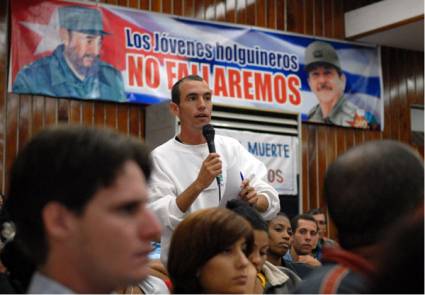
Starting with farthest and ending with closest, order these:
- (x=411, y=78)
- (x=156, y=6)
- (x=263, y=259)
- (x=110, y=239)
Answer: (x=411, y=78)
(x=156, y=6)
(x=263, y=259)
(x=110, y=239)

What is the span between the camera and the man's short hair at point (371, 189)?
5.06 feet

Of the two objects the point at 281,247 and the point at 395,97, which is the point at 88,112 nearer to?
the point at 281,247

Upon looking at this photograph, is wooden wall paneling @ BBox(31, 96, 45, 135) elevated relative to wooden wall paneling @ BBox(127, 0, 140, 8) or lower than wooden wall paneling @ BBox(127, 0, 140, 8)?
lower

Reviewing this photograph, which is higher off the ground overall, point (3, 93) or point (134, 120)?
point (3, 93)

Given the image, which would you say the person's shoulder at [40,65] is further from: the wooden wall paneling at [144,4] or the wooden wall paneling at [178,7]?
the wooden wall paneling at [178,7]

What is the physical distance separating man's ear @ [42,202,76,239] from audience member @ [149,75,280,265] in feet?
5.06

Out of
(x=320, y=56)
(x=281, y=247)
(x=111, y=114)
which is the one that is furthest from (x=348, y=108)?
(x=281, y=247)

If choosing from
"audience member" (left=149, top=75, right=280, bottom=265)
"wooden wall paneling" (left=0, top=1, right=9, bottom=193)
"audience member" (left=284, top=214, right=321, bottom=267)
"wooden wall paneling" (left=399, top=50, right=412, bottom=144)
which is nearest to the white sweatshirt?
"audience member" (left=149, top=75, right=280, bottom=265)

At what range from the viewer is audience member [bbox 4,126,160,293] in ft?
3.66

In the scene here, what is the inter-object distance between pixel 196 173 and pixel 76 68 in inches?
115

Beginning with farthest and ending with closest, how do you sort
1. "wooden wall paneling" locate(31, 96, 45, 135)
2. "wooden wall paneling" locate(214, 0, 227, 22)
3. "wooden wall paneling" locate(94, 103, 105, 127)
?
1. "wooden wall paneling" locate(214, 0, 227, 22)
2. "wooden wall paneling" locate(94, 103, 105, 127)
3. "wooden wall paneling" locate(31, 96, 45, 135)

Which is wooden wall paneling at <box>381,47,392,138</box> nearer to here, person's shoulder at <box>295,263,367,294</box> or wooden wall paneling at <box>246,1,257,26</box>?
wooden wall paneling at <box>246,1,257,26</box>

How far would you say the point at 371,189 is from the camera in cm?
155

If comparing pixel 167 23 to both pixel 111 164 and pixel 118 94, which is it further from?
pixel 111 164
